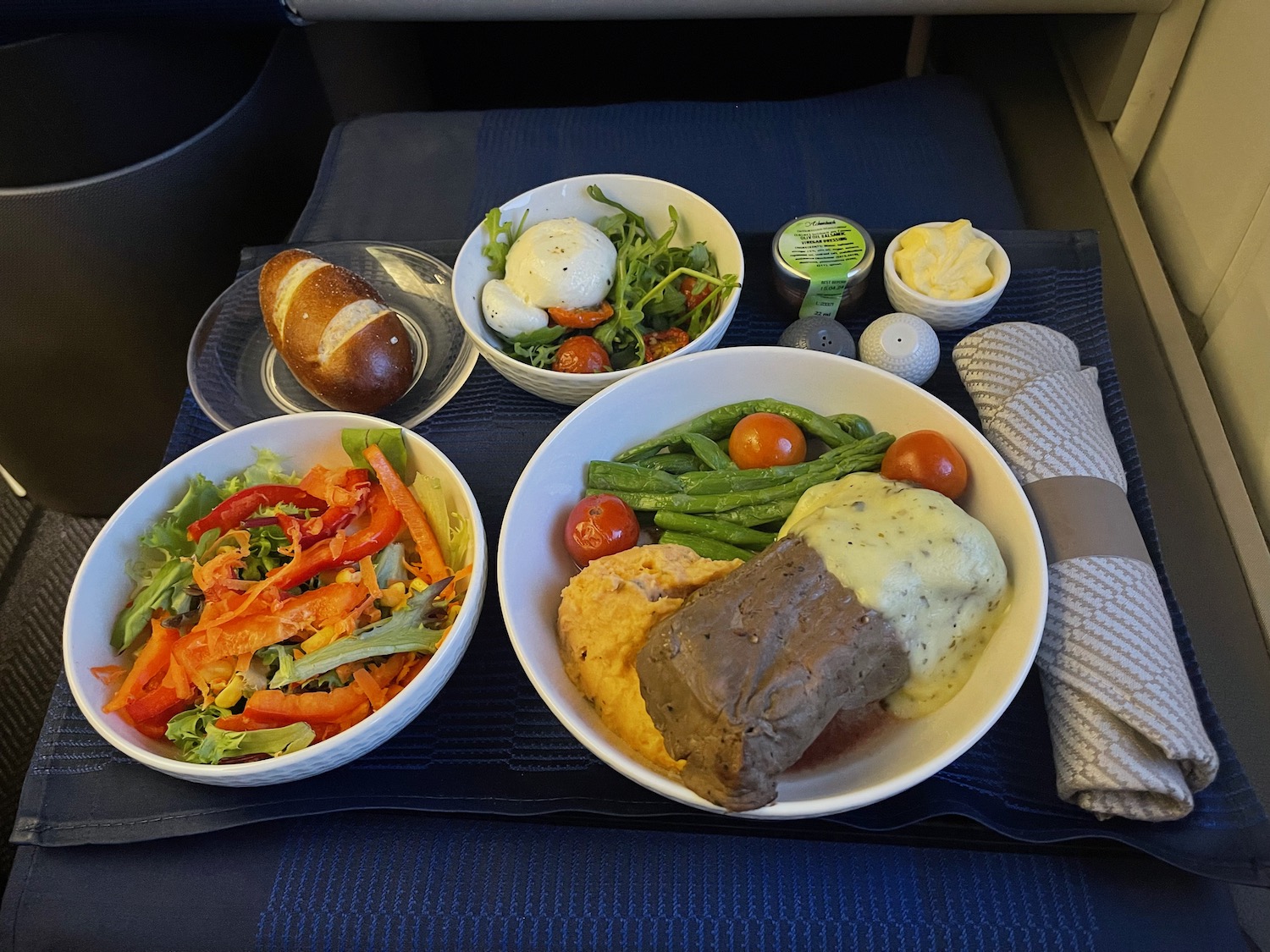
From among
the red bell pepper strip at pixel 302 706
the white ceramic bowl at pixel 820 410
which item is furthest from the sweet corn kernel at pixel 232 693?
the white ceramic bowl at pixel 820 410

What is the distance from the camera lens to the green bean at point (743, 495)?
3.86 ft

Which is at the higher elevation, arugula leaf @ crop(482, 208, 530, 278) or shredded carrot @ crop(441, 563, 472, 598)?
arugula leaf @ crop(482, 208, 530, 278)

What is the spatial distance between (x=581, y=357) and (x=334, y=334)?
0.39m

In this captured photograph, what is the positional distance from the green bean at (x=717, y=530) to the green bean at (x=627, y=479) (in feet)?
0.14

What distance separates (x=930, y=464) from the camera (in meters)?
1.10

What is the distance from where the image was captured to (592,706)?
39.8 inches

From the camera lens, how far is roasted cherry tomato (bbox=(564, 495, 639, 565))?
112 cm

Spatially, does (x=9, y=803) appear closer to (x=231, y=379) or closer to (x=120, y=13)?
(x=231, y=379)

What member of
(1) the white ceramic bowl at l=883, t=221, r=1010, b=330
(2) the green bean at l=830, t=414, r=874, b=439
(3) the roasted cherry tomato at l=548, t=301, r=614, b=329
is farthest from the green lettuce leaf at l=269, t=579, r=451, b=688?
(1) the white ceramic bowl at l=883, t=221, r=1010, b=330

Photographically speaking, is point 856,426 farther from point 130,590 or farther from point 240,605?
point 130,590

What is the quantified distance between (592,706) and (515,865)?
21cm

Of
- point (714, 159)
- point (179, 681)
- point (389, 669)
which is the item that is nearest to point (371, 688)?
point (389, 669)

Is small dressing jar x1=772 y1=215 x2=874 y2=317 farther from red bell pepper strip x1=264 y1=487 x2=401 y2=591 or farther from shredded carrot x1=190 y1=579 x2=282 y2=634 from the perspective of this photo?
shredded carrot x1=190 y1=579 x2=282 y2=634

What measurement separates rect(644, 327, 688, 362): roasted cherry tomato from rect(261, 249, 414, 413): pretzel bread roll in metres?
0.40
